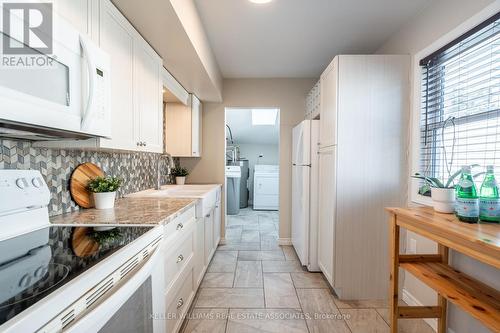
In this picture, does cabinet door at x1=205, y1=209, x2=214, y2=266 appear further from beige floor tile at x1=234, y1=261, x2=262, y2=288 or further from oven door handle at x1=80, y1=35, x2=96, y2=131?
oven door handle at x1=80, y1=35, x2=96, y2=131

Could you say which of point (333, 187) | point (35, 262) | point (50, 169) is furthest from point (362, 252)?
point (50, 169)

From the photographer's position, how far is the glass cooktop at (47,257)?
543 mm

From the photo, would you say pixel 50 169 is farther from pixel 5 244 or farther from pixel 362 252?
pixel 362 252

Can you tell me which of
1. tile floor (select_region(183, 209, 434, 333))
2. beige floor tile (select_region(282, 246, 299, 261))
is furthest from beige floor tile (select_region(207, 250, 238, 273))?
beige floor tile (select_region(282, 246, 299, 261))

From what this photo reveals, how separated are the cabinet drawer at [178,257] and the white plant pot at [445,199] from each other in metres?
1.58

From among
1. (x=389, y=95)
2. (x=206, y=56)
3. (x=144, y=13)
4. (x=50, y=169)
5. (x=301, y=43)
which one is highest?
(x=301, y=43)

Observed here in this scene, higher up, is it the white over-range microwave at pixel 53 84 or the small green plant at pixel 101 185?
the white over-range microwave at pixel 53 84

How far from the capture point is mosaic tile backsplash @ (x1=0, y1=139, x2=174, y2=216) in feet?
3.59

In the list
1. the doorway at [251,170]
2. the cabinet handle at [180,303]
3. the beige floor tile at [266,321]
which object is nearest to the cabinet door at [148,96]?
the cabinet handle at [180,303]

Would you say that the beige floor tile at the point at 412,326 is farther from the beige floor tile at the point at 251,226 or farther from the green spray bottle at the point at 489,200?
the beige floor tile at the point at 251,226

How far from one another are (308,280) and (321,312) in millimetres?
508

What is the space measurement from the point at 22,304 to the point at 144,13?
146cm

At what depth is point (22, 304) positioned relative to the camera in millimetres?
503

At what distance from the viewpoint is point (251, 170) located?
21.4ft
